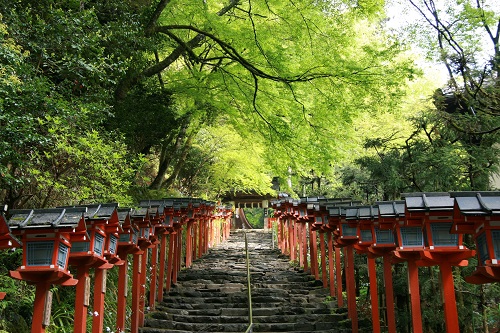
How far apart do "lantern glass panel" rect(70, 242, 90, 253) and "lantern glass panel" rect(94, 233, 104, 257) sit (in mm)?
162

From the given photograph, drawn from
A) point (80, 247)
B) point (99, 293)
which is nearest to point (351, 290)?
point (99, 293)

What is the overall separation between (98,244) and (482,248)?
5144mm

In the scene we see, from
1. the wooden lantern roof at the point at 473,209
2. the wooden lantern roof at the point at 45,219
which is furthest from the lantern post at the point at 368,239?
the wooden lantern roof at the point at 45,219

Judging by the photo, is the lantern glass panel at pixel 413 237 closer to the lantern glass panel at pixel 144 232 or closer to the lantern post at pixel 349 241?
the lantern post at pixel 349 241

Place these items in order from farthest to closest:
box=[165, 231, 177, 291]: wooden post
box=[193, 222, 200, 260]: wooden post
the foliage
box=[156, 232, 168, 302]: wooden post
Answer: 1. the foliage
2. box=[193, 222, 200, 260]: wooden post
3. box=[165, 231, 177, 291]: wooden post
4. box=[156, 232, 168, 302]: wooden post

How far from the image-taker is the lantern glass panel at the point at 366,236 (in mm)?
10078

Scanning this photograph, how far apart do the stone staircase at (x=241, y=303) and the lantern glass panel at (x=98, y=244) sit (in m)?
5.16

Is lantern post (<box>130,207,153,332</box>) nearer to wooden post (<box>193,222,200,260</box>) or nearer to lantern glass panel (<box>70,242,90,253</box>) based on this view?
lantern glass panel (<box>70,242,90,253</box>)

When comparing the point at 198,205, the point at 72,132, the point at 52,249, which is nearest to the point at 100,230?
the point at 52,249

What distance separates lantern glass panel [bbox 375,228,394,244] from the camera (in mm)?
9070

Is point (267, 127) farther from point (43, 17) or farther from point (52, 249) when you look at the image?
point (52, 249)

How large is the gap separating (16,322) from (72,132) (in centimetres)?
320

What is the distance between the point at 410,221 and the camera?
7496mm

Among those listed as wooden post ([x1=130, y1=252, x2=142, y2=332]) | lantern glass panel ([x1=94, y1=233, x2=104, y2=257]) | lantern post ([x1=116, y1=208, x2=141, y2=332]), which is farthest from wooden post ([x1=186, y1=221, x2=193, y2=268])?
lantern glass panel ([x1=94, y1=233, x2=104, y2=257])
